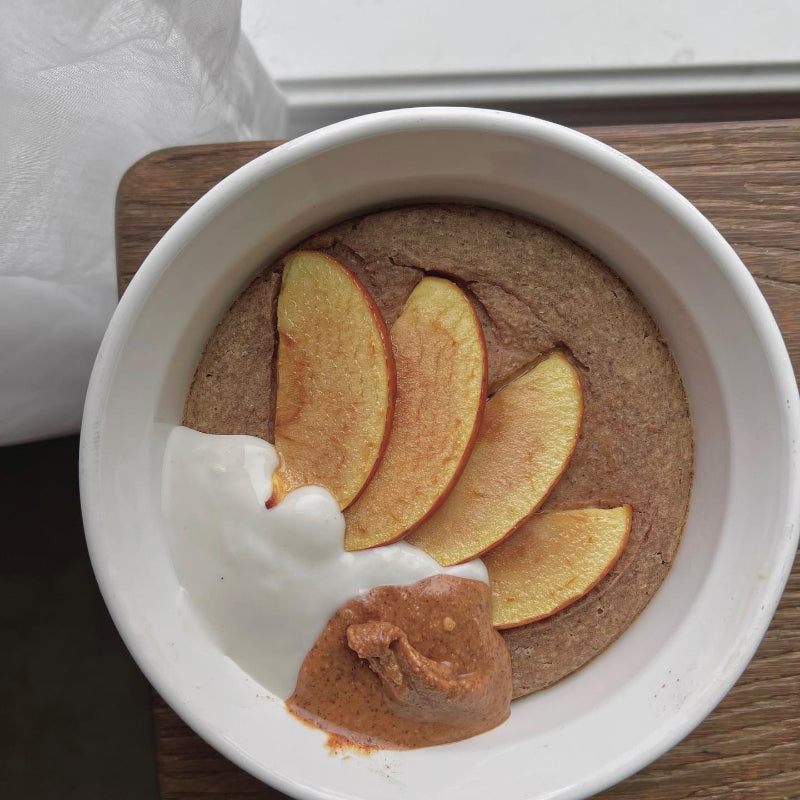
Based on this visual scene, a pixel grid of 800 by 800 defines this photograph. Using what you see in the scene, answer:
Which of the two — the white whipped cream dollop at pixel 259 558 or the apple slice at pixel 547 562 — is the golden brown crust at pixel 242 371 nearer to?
the white whipped cream dollop at pixel 259 558

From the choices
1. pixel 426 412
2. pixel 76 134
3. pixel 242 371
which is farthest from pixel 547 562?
pixel 76 134

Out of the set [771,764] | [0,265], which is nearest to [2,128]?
[0,265]

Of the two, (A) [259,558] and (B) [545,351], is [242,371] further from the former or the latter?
(B) [545,351]

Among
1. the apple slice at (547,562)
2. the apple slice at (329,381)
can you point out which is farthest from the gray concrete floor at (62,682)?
the apple slice at (547,562)

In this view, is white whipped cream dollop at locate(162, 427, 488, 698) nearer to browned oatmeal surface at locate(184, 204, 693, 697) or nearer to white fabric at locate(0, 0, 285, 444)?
browned oatmeal surface at locate(184, 204, 693, 697)

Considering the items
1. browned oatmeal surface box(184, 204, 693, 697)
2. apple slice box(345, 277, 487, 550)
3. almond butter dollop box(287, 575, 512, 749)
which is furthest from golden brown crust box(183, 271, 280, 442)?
almond butter dollop box(287, 575, 512, 749)

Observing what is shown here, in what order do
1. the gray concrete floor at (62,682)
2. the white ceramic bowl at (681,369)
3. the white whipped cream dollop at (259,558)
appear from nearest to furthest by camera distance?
1. the white ceramic bowl at (681,369)
2. the white whipped cream dollop at (259,558)
3. the gray concrete floor at (62,682)
